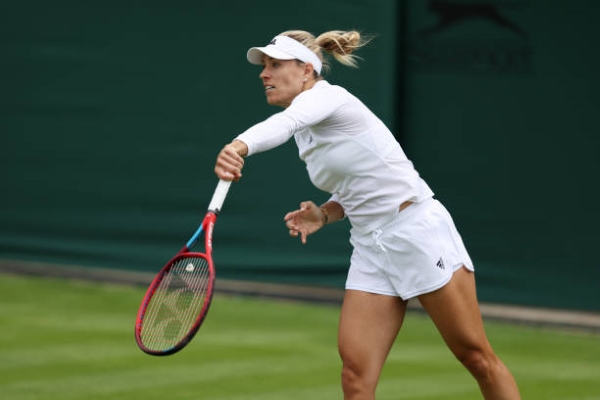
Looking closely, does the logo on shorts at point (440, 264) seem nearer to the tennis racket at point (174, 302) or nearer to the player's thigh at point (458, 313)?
the player's thigh at point (458, 313)

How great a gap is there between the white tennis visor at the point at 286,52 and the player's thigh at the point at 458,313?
92cm

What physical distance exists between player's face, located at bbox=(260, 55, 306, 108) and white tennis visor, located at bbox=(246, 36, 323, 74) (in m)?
0.03

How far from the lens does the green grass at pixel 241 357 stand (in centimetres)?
580

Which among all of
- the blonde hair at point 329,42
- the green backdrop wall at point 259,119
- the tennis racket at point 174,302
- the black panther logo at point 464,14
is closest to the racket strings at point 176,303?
the tennis racket at point 174,302

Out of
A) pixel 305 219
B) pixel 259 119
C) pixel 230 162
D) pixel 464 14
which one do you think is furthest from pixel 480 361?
pixel 259 119

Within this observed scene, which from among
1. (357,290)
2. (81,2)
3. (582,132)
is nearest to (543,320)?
(582,132)

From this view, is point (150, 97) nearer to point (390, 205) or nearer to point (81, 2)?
point (81, 2)

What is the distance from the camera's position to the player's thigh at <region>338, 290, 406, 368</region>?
4145mm

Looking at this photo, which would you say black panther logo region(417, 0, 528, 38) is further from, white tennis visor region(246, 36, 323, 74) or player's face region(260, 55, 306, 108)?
player's face region(260, 55, 306, 108)

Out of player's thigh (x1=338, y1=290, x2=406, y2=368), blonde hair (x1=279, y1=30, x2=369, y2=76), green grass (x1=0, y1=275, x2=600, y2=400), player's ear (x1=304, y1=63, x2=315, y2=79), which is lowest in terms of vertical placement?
green grass (x1=0, y1=275, x2=600, y2=400)

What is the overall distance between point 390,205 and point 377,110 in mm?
3889

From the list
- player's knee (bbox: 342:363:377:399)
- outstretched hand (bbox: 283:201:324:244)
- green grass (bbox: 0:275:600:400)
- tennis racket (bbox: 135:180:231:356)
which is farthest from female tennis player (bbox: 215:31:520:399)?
green grass (bbox: 0:275:600:400)

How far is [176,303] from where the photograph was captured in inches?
158

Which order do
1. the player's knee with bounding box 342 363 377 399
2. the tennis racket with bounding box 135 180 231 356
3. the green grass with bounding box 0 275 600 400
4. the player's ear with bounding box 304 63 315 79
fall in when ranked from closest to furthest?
the tennis racket with bounding box 135 180 231 356
the player's knee with bounding box 342 363 377 399
the player's ear with bounding box 304 63 315 79
the green grass with bounding box 0 275 600 400
